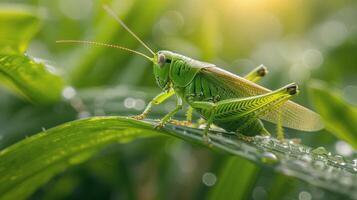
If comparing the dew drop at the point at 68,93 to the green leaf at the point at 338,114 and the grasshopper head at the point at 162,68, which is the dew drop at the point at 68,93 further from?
the green leaf at the point at 338,114

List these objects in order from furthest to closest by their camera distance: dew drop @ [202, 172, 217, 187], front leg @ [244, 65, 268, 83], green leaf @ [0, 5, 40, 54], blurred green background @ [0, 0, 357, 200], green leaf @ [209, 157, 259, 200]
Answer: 1. front leg @ [244, 65, 268, 83]
2. dew drop @ [202, 172, 217, 187]
3. blurred green background @ [0, 0, 357, 200]
4. green leaf @ [0, 5, 40, 54]
5. green leaf @ [209, 157, 259, 200]

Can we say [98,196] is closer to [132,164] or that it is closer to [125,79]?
[132,164]

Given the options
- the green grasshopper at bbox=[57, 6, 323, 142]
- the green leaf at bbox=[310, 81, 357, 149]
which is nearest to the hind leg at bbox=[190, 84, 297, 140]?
the green grasshopper at bbox=[57, 6, 323, 142]

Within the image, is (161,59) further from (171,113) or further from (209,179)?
(209,179)

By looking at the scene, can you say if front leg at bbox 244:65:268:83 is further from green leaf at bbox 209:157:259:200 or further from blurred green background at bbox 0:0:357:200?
green leaf at bbox 209:157:259:200

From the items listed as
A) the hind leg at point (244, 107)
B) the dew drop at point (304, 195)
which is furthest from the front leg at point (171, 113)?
the dew drop at point (304, 195)

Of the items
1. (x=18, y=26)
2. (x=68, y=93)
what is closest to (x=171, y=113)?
(x=68, y=93)
